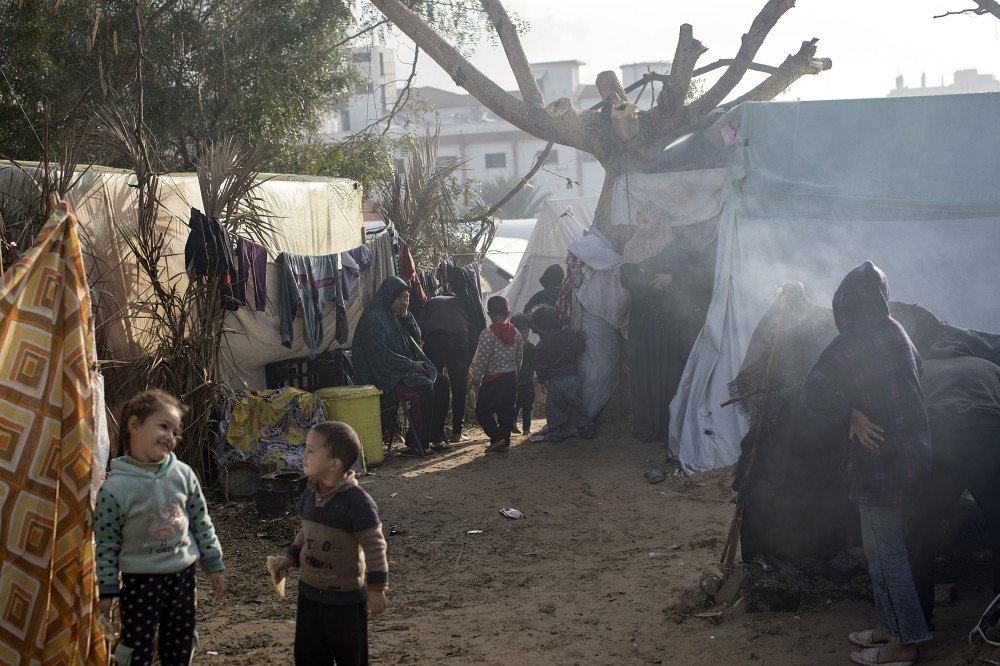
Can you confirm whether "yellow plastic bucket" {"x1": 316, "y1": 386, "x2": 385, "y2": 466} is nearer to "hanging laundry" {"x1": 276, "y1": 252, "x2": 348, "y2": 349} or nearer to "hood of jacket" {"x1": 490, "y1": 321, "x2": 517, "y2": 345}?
"hanging laundry" {"x1": 276, "y1": 252, "x2": 348, "y2": 349}

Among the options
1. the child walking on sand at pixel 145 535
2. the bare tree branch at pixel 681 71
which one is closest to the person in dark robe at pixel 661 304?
the bare tree branch at pixel 681 71

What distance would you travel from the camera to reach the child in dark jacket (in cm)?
969

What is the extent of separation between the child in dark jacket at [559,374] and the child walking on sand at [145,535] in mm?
6453

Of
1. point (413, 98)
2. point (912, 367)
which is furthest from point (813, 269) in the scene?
point (413, 98)

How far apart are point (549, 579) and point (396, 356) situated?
3.83 metres

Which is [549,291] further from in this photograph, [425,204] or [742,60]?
[742,60]

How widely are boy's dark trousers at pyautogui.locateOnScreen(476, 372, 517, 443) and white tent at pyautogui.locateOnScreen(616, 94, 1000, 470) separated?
180cm

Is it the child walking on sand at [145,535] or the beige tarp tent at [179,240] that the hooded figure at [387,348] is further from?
the child walking on sand at [145,535]

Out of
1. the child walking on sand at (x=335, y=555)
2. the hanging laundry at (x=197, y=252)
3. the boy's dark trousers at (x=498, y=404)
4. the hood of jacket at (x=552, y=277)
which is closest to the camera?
the child walking on sand at (x=335, y=555)

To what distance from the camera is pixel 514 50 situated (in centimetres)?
1114

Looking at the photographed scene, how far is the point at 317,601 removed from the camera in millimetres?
3496

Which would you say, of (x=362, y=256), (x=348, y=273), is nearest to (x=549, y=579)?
(x=348, y=273)

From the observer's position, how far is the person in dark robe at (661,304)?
896cm

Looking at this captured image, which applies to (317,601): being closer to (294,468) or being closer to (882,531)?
(882,531)
